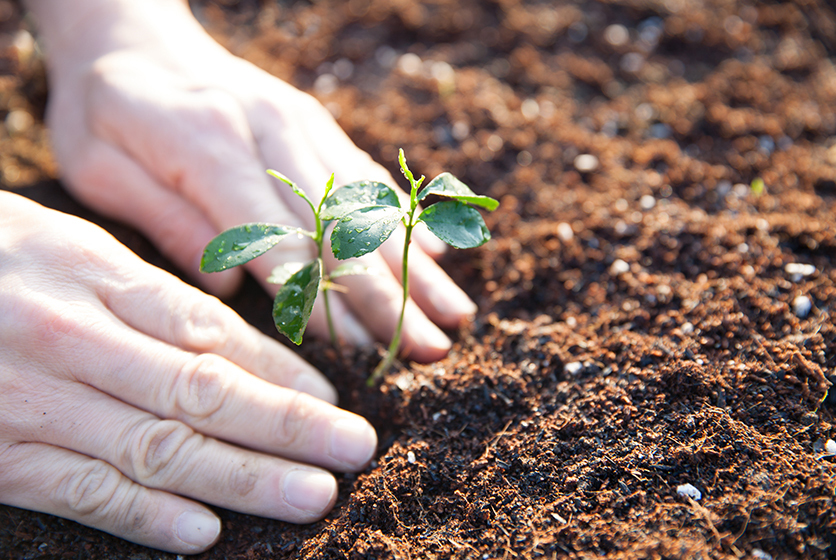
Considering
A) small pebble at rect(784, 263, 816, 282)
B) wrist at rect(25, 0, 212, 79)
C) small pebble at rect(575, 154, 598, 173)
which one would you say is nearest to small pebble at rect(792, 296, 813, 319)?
small pebble at rect(784, 263, 816, 282)

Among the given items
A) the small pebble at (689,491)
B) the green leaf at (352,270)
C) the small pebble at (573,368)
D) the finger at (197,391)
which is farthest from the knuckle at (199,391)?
the small pebble at (689,491)

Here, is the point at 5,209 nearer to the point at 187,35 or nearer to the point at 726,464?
the point at 187,35

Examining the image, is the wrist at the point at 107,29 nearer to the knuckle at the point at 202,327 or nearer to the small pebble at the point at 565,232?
the knuckle at the point at 202,327

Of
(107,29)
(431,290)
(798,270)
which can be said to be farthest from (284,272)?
(798,270)

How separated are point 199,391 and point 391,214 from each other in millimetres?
729

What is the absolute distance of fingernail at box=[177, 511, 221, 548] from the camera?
4.12 ft

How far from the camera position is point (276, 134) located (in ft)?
5.88

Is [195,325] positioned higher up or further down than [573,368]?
higher up

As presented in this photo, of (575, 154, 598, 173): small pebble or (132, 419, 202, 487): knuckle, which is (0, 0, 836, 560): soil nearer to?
(575, 154, 598, 173): small pebble

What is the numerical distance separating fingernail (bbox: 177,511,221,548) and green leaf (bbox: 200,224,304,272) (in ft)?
2.15

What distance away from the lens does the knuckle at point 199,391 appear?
132 centimetres

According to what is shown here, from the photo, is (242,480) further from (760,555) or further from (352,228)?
(760,555)

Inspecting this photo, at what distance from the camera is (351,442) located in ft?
4.50

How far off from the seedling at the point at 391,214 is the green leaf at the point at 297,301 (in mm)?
143
